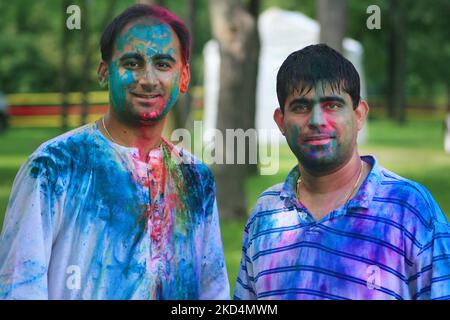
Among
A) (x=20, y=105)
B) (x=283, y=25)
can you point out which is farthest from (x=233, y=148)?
(x=20, y=105)

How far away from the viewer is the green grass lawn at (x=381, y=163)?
9.89 m

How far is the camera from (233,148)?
837cm

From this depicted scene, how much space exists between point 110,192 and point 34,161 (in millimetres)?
327

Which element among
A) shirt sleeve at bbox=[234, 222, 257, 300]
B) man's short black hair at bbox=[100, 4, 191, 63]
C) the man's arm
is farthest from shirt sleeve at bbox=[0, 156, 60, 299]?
the man's arm

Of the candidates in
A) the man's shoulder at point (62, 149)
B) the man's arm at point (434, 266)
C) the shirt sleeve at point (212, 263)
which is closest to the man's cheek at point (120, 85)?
the man's shoulder at point (62, 149)

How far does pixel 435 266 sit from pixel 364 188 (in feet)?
1.31

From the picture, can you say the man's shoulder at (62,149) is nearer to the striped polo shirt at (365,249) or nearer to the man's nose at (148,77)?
the man's nose at (148,77)

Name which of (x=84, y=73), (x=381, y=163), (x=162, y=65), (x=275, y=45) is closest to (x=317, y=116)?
(x=162, y=65)

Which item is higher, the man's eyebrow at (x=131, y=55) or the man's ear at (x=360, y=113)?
the man's eyebrow at (x=131, y=55)

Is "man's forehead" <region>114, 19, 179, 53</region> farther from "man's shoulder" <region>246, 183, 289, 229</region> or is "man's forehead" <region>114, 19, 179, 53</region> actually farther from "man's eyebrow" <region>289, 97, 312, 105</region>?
"man's shoulder" <region>246, 183, 289, 229</region>

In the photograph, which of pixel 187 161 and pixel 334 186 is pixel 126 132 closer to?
pixel 187 161

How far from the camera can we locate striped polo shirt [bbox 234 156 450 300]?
3.45 meters

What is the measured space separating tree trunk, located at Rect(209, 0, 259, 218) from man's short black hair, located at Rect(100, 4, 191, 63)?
20.6 ft

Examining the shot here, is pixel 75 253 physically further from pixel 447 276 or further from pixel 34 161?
pixel 447 276
